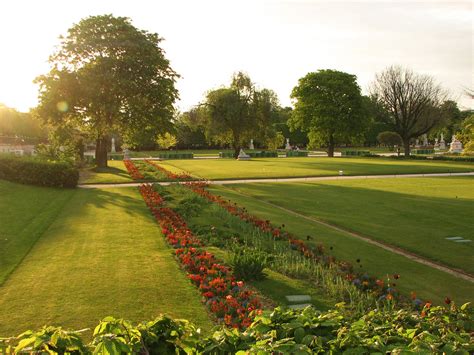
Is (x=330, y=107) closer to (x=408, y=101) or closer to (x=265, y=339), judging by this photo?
(x=408, y=101)

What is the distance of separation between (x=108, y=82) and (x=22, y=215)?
18906mm

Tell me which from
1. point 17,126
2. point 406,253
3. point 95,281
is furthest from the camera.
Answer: point 17,126

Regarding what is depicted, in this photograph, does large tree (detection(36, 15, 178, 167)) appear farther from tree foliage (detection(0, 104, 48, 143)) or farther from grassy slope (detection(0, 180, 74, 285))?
tree foliage (detection(0, 104, 48, 143))

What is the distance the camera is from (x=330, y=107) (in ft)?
193

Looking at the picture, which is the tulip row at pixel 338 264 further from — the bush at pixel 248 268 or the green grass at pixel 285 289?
the bush at pixel 248 268

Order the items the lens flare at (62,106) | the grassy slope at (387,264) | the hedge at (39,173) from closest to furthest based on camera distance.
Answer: the grassy slope at (387,264) → the hedge at (39,173) → the lens flare at (62,106)

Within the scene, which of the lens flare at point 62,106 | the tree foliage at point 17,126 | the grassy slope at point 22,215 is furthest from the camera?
the tree foliage at point 17,126

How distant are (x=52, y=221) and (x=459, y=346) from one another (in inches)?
536

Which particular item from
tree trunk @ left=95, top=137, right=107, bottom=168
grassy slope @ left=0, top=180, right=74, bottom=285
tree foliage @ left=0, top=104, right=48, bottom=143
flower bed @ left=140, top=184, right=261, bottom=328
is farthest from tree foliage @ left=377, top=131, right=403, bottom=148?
flower bed @ left=140, top=184, right=261, bottom=328

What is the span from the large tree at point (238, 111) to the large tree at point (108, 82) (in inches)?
838

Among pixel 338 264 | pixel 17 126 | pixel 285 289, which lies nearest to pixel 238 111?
pixel 338 264

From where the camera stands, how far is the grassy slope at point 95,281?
6496mm

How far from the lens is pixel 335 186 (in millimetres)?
23984


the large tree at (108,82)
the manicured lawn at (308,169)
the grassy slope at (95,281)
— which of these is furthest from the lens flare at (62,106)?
the grassy slope at (95,281)
